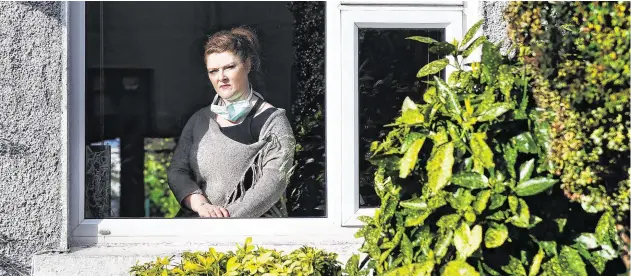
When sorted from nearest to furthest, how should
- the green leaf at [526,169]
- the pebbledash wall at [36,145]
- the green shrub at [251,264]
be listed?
the green leaf at [526,169] < the green shrub at [251,264] < the pebbledash wall at [36,145]

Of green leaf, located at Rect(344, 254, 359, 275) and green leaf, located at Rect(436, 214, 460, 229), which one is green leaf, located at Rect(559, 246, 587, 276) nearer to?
green leaf, located at Rect(436, 214, 460, 229)

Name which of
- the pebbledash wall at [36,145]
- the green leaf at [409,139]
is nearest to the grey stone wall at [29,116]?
the pebbledash wall at [36,145]

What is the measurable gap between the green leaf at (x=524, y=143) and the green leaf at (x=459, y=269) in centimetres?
53

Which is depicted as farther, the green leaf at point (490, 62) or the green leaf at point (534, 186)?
the green leaf at point (490, 62)

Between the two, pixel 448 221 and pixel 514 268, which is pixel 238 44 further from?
pixel 514 268

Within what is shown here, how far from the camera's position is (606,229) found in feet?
10.9

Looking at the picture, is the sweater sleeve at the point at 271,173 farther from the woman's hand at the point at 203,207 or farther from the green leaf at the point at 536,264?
the green leaf at the point at 536,264

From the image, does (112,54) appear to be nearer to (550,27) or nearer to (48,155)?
(48,155)

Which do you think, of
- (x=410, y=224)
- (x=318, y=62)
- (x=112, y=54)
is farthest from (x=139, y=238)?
(x=410, y=224)

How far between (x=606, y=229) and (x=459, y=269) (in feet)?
2.18

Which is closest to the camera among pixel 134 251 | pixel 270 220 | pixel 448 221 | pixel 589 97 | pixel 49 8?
pixel 589 97

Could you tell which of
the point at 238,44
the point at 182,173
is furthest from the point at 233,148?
the point at 238,44

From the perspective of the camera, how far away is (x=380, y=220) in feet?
12.1

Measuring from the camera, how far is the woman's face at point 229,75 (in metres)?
4.64
